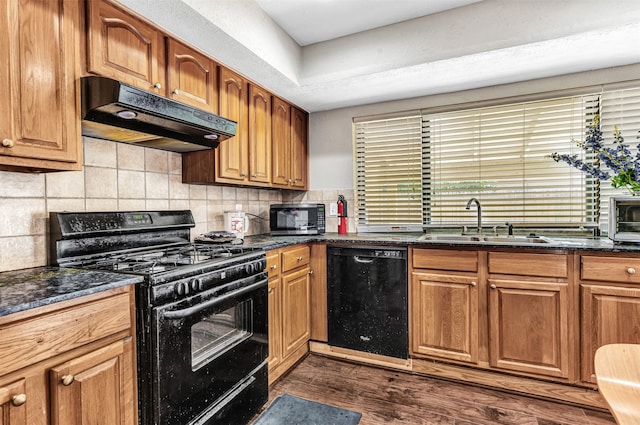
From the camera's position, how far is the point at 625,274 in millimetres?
1885

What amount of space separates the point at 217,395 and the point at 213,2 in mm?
1926

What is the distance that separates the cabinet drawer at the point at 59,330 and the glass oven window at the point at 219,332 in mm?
351

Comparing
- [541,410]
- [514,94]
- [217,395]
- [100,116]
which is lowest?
[541,410]

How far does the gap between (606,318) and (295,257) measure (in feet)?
6.29

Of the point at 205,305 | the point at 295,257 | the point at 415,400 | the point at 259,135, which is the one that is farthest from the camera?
the point at 259,135

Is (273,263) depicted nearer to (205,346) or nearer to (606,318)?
(205,346)

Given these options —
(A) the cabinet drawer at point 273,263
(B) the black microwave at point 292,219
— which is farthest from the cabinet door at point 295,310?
(B) the black microwave at point 292,219

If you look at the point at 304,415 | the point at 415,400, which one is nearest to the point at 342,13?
the point at 304,415

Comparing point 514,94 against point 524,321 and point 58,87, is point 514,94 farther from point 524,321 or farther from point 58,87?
point 58,87

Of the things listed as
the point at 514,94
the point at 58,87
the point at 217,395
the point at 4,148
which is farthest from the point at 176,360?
the point at 514,94

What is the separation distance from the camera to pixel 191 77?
1960 mm

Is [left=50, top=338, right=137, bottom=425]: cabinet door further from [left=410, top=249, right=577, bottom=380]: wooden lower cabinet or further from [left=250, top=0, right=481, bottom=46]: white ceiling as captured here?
[left=250, top=0, right=481, bottom=46]: white ceiling

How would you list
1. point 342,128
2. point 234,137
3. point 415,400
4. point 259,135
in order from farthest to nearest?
point 342,128, point 259,135, point 234,137, point 415,400

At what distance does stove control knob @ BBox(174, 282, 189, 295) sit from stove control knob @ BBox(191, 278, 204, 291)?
33 millimetres
